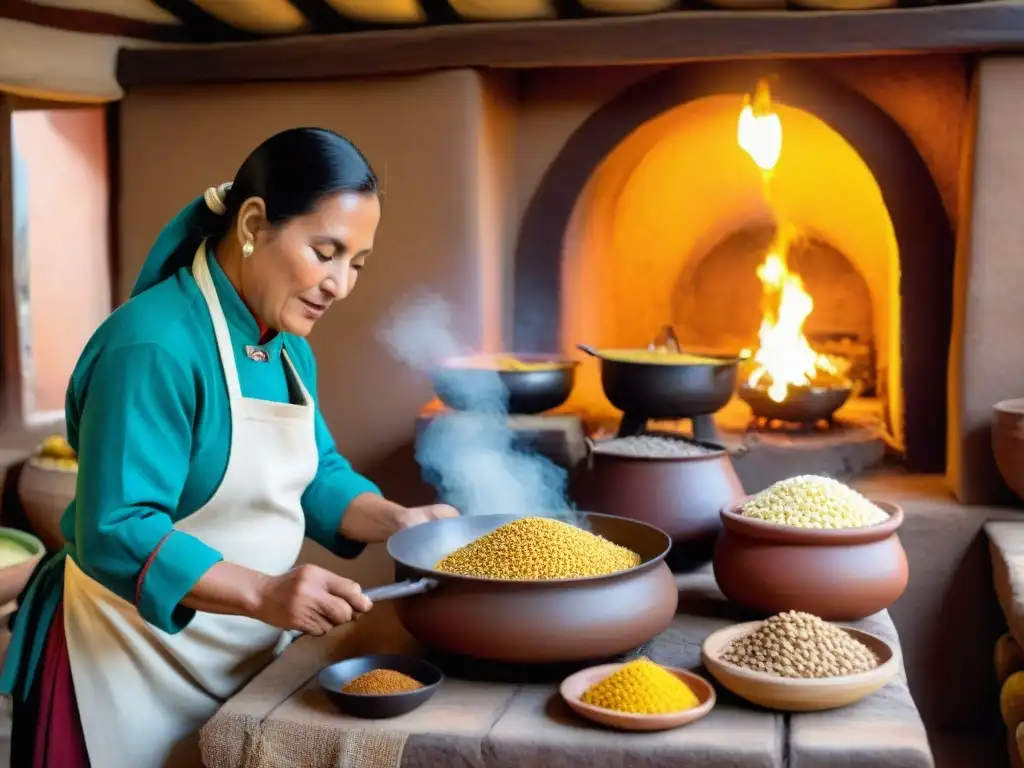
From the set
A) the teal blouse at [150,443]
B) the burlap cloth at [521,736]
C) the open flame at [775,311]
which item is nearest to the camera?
the burlap cloth at [521,736]

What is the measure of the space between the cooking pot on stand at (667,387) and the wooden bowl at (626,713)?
150 cm

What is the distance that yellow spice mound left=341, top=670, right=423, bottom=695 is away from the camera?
1604 mm

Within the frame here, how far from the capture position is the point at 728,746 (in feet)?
4.84

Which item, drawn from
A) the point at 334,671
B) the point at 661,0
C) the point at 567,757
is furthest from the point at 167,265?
the point at 661,0

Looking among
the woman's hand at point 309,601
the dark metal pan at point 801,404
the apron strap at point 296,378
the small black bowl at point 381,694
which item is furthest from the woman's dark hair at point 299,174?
the dark metal pan at point 801,404

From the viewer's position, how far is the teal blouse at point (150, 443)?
158cm

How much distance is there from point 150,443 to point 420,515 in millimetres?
591

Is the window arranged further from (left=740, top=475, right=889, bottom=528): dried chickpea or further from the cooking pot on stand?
(left=740, top=475, right=889, bottom=528): dried chickpea

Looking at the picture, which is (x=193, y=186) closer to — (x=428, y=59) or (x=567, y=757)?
(x=428, y=59)

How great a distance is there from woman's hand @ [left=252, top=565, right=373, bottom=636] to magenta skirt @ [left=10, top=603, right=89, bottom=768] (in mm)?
472

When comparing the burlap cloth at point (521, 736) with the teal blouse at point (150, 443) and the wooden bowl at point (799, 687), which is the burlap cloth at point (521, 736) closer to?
the wooden bowl at point (799, 687)

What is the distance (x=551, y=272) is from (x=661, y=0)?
3.36 feet

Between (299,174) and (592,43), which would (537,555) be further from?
(592,43)

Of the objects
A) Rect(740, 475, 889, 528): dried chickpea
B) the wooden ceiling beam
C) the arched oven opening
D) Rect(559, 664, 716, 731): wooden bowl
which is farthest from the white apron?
the arched oven opening
